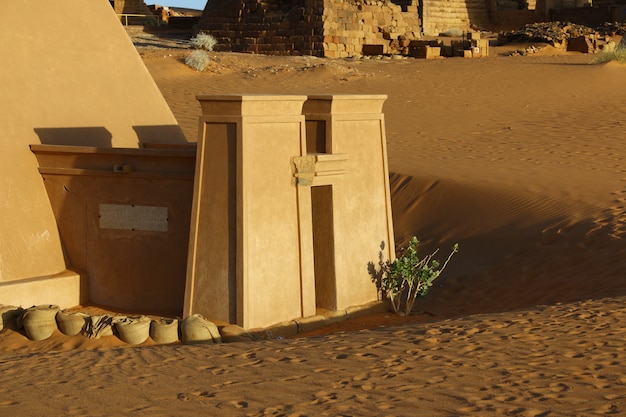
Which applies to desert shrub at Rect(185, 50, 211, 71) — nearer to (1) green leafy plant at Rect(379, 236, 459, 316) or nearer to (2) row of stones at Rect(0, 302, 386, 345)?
(1) green leafy plant at Rect(379, 236, 459, 316)

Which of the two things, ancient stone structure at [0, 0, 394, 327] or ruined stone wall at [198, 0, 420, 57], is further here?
ruined stone wall at [198, 0, 420, 57]

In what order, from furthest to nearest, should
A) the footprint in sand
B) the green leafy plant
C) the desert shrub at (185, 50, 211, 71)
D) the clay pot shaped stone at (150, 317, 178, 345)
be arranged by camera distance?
the desert shrub at (185, 50, 211, 71) < the green leafy plant < the clay pot shaped stone at (150, 317, 178, 345) < the footprint in sand

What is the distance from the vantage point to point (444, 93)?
956 inches

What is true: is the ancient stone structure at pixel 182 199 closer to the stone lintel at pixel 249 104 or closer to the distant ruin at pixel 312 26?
the stone lintel at pixel 249 104

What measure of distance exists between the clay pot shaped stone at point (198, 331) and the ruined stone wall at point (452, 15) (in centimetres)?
3487

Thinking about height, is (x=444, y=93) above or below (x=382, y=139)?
above

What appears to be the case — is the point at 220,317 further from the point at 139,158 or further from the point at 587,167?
the point at 587,167

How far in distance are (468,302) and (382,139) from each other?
6.88ft

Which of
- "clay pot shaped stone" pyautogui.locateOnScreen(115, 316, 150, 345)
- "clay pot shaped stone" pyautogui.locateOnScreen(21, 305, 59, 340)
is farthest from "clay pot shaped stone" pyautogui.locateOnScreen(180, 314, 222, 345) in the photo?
"clay pot shaped stone" pyautogui.locateOnScreen(21, 305, 59, 340)

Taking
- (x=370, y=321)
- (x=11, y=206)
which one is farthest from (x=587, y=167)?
(x=11, y=206)

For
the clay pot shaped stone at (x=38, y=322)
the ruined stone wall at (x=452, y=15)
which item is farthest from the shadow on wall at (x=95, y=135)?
the ruined stone wall at (x=452, y=15)

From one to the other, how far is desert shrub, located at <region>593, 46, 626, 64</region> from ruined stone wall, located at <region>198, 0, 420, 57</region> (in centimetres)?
793

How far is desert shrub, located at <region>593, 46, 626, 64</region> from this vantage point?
85.4ft

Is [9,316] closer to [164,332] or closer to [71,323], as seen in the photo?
[71,323]
